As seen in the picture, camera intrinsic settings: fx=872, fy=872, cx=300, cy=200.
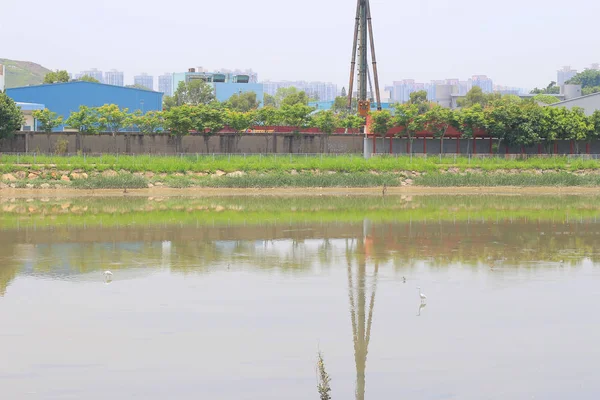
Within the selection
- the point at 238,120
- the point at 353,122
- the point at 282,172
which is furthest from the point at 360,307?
the point at 353,122

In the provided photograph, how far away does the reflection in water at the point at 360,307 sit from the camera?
47.5ft

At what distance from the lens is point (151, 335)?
54.0 ft

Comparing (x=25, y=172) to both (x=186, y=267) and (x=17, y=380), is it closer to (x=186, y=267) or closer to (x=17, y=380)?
(x=186, y=267)

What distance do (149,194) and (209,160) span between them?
22.9 feet

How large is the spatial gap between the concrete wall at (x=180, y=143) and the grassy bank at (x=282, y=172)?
13.9 feet

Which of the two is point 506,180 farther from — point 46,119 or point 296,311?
point 296,311

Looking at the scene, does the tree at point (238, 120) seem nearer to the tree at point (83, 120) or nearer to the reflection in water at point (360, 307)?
the tree at point (83, 120)

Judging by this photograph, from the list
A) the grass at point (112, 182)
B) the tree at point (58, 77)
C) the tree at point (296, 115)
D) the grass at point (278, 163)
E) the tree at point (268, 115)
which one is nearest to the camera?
the grass at point (112, 182)

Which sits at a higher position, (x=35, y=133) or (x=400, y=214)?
(x=35, y=133)

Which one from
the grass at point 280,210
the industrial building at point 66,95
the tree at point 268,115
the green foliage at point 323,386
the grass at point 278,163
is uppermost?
the industrial building at point 66,95

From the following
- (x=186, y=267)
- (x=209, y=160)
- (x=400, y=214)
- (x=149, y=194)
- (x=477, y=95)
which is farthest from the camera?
(x=477, y=95)

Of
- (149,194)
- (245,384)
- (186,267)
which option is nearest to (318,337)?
(245,384)

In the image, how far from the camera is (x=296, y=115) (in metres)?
63.4

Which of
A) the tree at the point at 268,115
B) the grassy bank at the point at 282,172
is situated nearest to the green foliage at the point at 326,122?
the tree at the point at 268,115
